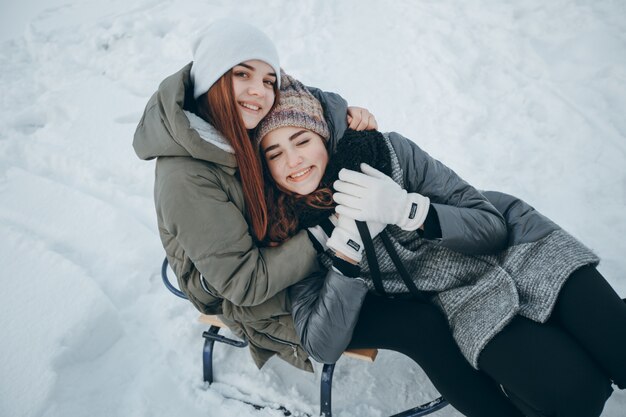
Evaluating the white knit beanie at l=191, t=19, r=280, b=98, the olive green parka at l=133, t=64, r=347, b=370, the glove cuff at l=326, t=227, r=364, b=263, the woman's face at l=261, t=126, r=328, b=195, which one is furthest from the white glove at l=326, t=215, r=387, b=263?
the white knit beanie at l=191, t=19, r=280, b=98

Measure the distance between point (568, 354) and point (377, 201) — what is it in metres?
1.04

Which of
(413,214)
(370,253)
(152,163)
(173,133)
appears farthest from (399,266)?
(152,163)

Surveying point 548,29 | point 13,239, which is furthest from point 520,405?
point 548,29

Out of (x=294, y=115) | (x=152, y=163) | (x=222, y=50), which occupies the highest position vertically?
(x=222, y=50)

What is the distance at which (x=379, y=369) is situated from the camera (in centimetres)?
261

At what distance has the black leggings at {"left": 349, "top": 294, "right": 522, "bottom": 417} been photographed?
180cm

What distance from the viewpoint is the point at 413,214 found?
1.93 meters

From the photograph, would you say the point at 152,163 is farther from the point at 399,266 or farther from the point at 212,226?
the point at 399,266

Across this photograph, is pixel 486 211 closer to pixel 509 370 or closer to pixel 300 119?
pixel 509 370

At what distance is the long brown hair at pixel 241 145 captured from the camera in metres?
1.94

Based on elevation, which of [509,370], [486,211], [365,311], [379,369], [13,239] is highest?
[486,211]

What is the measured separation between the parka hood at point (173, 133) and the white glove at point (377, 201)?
565 mm

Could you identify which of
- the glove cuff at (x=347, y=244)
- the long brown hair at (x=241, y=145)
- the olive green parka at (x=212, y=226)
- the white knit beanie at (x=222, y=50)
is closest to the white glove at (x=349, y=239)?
the glove cuff at (x=347, y=244)

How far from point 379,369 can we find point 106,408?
5.64ft
